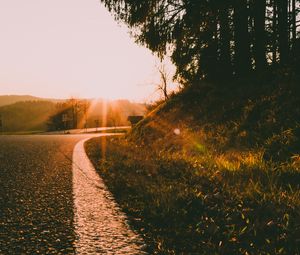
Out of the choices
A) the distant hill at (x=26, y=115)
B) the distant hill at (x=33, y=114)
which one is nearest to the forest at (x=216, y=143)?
the distant hill at (x=33, y=114)

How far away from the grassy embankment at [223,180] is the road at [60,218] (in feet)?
0.63

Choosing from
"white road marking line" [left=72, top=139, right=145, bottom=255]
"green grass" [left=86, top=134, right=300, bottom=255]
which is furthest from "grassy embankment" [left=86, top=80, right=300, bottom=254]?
"white road marking line" [left=72, top=139, right=145, bottom=255]

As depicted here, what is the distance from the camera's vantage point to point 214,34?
11656 mm

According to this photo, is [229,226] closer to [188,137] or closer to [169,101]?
[188,137]

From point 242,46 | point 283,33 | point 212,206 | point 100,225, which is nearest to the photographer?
point 100,225

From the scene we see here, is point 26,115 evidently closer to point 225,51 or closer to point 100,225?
point 225,51

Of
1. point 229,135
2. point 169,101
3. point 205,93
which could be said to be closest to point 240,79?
point 205,93

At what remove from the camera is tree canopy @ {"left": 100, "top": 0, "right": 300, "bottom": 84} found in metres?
10.9

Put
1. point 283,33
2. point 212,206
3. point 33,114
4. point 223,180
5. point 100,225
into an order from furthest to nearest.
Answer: point 33,114 < point 283,33 < point 223,180 < point 212,206 < point 100,225

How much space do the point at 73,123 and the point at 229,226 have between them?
93958mm

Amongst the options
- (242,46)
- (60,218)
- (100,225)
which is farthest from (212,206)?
(242,46)

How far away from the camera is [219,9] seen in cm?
1022

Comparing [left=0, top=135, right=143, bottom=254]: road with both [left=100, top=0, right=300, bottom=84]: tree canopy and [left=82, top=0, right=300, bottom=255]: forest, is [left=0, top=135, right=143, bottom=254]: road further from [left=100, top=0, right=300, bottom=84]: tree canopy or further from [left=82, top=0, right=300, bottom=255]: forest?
[left=100, top=0, right=300, bottom=84]: tree canopy

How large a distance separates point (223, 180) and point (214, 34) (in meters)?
8.24
